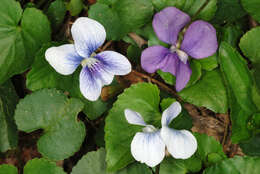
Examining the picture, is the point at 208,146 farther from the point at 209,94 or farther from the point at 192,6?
the point at 192,6

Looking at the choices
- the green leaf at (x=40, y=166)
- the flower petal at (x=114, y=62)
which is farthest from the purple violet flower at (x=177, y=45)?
the green leaf at (x=40, y=166)

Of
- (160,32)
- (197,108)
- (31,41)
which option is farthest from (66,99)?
(197,108)

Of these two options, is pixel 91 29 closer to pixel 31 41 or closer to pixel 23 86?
pixel 31 41

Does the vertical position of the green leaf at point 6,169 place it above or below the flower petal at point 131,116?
below

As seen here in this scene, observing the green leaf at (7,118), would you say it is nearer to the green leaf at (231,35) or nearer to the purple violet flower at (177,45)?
the purple violet flower at (177,45)

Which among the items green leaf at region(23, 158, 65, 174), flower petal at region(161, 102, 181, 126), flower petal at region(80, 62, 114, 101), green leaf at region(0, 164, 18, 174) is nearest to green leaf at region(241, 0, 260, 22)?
flower petal at region(161, 102, 181, 126)

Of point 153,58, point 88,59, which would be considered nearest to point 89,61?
point 88,59

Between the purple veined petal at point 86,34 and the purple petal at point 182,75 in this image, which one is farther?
the purple petal at point 182,75
